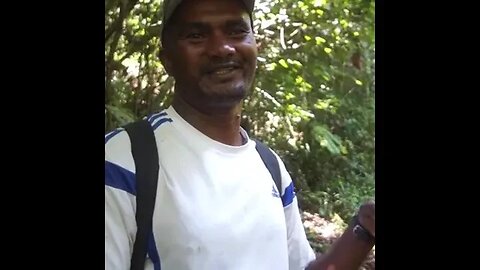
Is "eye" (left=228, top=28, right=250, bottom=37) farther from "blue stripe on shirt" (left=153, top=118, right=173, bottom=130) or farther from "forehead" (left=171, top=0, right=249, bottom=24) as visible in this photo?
"blue stripe on shirt" (left=153, top=118, right=173, bottom=130)

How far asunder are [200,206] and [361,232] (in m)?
0.29

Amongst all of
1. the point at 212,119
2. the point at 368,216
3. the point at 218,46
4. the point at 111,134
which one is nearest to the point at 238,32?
the point at 218,46

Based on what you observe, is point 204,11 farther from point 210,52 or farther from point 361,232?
point 361,232

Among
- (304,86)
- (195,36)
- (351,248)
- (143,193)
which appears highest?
(195,36)

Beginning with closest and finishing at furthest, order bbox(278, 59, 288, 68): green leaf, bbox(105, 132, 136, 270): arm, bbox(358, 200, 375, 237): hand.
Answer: bbox(105, 132, 136, 270): arm
bbox(358, 200, 375, 237): hand
bbox(278, 59, 288, 68): green leaf

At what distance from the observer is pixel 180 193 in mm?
1014

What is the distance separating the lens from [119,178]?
0.98 meters

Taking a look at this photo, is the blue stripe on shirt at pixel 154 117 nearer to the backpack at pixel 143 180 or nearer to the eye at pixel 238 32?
the backpack at pixel 143 180

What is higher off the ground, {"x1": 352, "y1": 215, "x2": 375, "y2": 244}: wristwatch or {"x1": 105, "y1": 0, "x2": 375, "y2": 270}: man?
{"x1": 105, "y1": 0, "x2": 375, "y2": 270}: man

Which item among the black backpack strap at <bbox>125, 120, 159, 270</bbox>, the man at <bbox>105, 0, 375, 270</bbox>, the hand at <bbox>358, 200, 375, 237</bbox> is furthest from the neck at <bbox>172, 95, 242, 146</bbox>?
the hand at <bbox>358, 200, 375, 237</bbox>

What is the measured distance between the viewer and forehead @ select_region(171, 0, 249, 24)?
3.45 feet
